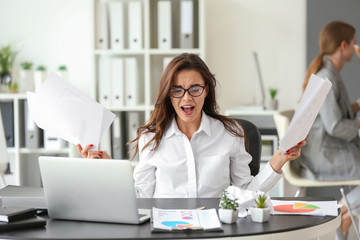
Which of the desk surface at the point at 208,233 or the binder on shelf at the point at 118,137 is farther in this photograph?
the binder on shelf at the point at 118,137

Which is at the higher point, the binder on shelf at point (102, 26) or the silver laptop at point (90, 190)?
the binder on shelf at point (102, 26)

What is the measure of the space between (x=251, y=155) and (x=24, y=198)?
0.91m

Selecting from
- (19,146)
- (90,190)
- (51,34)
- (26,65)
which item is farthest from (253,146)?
(51,34)

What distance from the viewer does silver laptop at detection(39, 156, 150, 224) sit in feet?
5.45

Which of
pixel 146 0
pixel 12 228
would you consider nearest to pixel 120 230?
pixel 12 228

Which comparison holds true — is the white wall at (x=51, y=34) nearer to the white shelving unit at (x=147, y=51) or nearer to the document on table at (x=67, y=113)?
the white shelving unit at (x=147, y=51)

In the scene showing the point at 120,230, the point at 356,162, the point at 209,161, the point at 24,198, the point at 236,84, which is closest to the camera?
the point at 120,230

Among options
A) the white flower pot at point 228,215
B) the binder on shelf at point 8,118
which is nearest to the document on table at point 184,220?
the white flower pot at point 228,215

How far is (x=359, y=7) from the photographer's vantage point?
4.32m

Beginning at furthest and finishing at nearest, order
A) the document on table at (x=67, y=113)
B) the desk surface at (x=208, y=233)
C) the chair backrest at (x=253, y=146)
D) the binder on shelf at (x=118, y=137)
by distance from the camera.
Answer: the binder on shelf at (x=118, y=137) < the chair backrest at (x=253, y=146) < the document on table at (x=67, y=113) < the desk surface at (x=208, y=233)

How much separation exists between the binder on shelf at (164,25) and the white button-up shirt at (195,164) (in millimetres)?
1826

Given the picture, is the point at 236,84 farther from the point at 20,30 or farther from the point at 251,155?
the point at 251,155

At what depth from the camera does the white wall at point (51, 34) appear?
14.8ft

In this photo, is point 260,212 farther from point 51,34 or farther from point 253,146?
point 51,34
